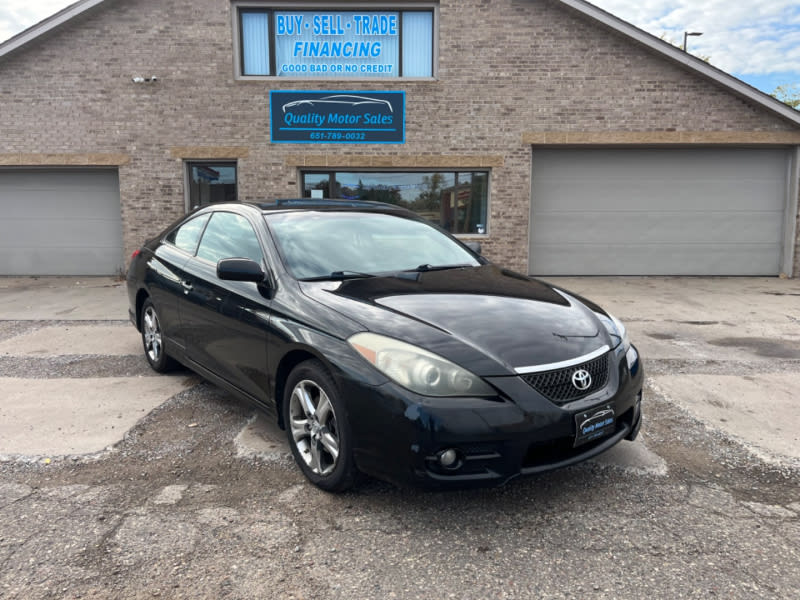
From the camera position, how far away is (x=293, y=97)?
11281 millimetres

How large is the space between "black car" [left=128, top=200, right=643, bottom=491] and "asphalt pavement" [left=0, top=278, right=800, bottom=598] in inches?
11.5

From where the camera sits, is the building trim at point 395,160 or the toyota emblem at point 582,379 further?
the building trim at point 395,160

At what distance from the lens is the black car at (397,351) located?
2.59 metres

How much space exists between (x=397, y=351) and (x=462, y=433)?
47cm

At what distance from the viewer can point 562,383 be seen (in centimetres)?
275

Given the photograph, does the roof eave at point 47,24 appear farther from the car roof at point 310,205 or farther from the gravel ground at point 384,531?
the gravel ground at point 384,531

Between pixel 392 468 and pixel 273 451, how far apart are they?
1.20 m

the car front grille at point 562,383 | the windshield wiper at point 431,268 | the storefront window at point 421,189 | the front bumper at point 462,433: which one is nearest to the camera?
the front bumper at point 462,433

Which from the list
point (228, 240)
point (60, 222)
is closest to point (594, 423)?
point (228, 240)

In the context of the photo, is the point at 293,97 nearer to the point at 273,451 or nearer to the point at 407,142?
the point at 407,142

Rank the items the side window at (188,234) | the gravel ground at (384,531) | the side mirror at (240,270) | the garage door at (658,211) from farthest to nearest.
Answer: the garage door at (658,211), the side window at (188,234), the side mirror at (240,270), the gravel ground at (384,531)

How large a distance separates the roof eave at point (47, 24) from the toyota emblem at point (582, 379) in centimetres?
1172

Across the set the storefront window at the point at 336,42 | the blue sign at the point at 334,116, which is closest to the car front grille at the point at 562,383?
the blue sign at the point at 334,116

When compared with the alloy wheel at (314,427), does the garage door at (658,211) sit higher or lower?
higher
